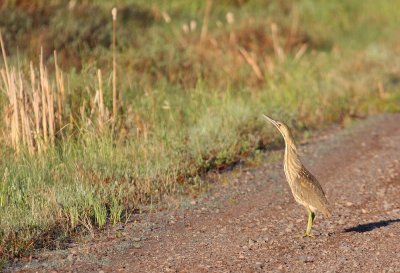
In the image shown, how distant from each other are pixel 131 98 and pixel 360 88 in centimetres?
450

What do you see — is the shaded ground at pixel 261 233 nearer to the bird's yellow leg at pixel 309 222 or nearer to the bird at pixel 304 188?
the bird's yellow leg at pixel 309 222

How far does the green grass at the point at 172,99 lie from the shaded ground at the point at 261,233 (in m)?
0.32

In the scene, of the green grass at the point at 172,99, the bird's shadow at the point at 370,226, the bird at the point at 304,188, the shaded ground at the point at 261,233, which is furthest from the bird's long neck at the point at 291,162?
the green grass at the point at 172,99

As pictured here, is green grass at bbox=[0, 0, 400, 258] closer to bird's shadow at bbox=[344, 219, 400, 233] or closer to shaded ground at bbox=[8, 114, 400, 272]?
shaded ground at bbox=[8, 114, 400, 272]

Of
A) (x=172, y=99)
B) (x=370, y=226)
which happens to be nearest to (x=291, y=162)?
(x=370, y=226)

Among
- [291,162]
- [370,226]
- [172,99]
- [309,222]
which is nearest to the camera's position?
[309,222]

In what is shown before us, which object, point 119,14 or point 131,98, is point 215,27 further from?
point 131,98

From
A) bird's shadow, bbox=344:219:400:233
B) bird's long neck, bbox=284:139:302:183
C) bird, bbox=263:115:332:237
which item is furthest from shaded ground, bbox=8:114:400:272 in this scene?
bird's long neck, bbox=284:139:302:183

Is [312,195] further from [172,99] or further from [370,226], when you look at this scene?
[172,99]

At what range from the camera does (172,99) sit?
1157 cm

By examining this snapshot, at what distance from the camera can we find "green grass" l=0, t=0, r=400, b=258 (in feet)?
25.7

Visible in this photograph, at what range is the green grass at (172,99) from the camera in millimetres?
7844

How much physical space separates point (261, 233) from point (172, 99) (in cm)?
434

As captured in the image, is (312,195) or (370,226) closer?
(312,195)
